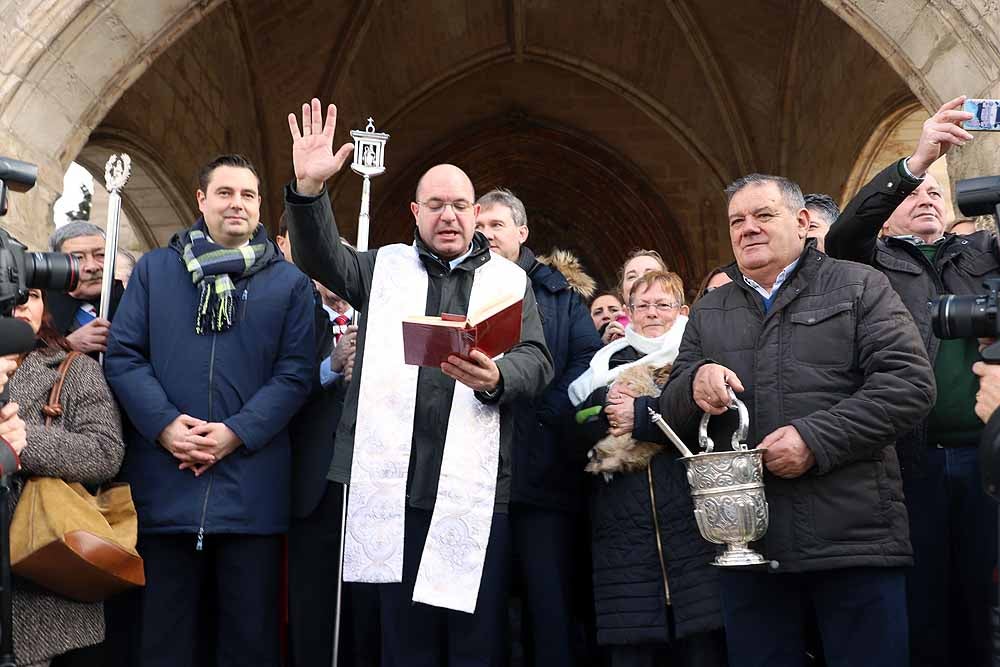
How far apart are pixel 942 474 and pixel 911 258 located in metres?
0.74

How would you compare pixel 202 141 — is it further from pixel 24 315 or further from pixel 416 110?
pixel 24 315

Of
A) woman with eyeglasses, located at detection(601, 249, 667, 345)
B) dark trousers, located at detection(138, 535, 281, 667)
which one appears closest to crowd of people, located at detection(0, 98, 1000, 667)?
dark trousers, located at detection(138, 535, 281, 667)

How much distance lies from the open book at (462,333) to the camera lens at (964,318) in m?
1.15

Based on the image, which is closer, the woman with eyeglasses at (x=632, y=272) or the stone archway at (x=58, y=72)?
the woman with eyeglasses at (x=632, y=272)

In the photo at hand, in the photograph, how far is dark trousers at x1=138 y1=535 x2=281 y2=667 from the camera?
369cm

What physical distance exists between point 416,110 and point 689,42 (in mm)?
3676

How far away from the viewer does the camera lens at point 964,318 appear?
8.84 ft

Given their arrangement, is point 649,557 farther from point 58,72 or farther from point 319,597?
point 58,72

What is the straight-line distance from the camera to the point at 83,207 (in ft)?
65.0

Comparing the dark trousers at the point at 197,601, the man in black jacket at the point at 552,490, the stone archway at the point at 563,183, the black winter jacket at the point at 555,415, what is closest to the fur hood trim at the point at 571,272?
the black winter jacket at the point at 555,415

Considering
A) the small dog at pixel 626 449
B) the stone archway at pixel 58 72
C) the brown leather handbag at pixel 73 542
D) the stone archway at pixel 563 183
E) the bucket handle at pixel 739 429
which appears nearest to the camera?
the bucket handle at pixel 739 429

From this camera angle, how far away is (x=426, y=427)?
3643 millimetres

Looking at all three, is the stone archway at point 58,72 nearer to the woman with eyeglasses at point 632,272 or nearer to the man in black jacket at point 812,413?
the woman with eyeglasses at point 632,272

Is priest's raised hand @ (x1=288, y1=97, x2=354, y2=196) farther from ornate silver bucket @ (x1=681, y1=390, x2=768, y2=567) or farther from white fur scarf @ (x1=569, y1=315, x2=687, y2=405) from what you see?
ornate silver bucket @ (x1=681, y1=390, x2=768, y2=567)
